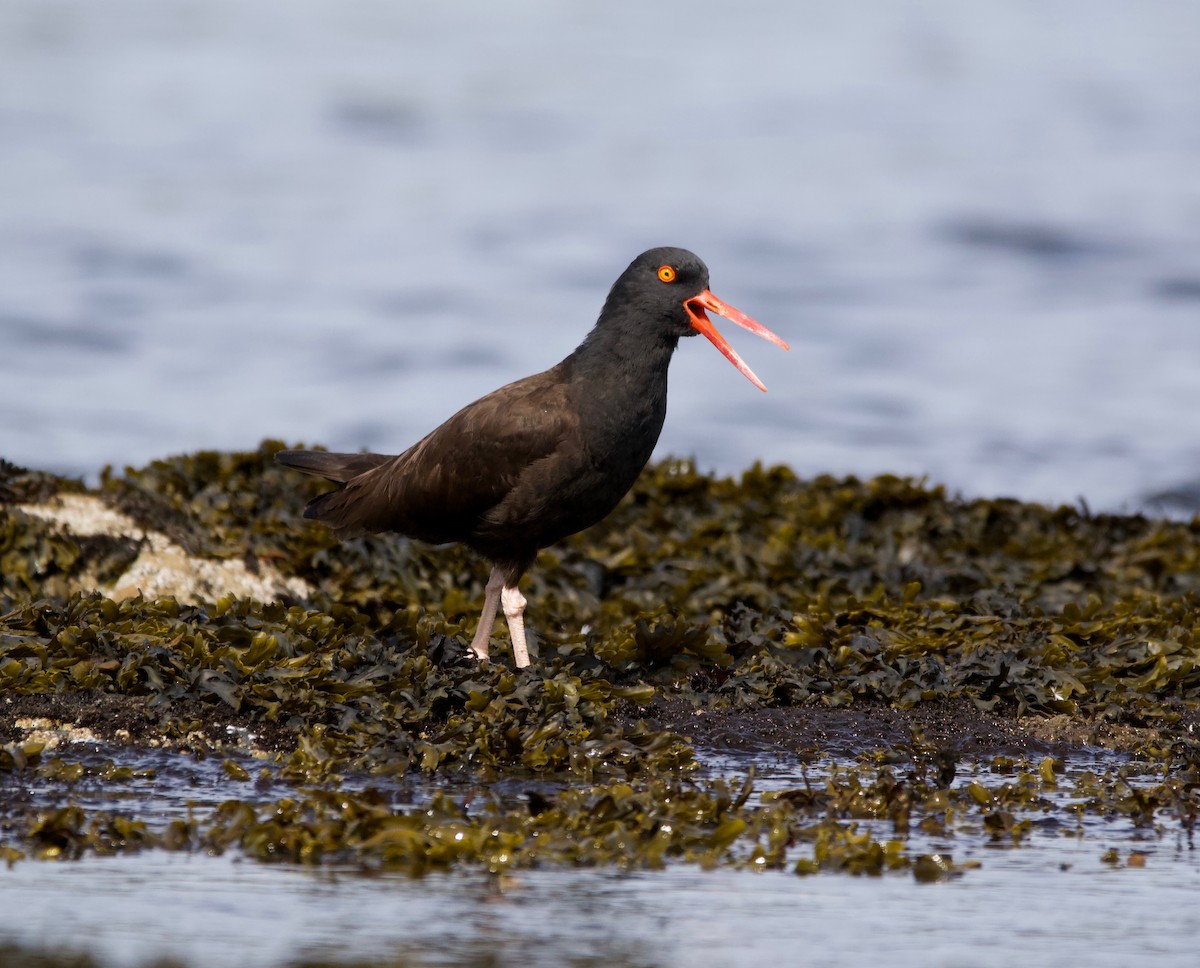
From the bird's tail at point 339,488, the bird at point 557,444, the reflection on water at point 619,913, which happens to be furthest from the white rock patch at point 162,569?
the reflection on water at point 619,913

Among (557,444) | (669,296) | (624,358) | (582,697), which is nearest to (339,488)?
(557,444)

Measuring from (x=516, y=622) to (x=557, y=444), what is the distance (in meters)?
0.88

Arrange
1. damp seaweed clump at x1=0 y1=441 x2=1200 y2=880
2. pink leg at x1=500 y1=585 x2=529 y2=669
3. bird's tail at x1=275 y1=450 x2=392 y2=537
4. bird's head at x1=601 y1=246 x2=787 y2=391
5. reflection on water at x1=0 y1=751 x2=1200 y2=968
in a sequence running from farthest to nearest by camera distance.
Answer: bird's tail at x1=275 y1=450 x2=392 y2=537
bird's head at x1=601 y1=246 x2=787 y2=391
pink leg at x1=500 y1=585 x2=529 y2=669
damp seaweed clump at x1=0 y1=441 x2=1200 y2=880
reflection on water at x1=0 y1=751 x2=1200 y2=968

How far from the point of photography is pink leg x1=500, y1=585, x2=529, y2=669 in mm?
7363

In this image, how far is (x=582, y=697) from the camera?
6.59 m

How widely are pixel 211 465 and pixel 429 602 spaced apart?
9.82ft

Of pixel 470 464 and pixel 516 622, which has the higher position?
pixel 470 464

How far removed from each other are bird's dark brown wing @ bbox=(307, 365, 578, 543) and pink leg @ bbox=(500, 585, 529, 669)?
0.35 m

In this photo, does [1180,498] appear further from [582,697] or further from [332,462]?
[582,697]

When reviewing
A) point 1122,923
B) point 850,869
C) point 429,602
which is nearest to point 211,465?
point 429,602

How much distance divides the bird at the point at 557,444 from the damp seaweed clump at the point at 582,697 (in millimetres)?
527

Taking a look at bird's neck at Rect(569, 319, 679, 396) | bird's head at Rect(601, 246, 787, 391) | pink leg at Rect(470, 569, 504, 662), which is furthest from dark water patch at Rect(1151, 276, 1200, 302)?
pink leg at Rect(470, 569, 504, 662)

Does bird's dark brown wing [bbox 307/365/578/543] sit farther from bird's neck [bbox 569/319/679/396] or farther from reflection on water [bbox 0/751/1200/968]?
reflection on water [bbox 0/751/1200/968]

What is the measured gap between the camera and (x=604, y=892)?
470 cm
